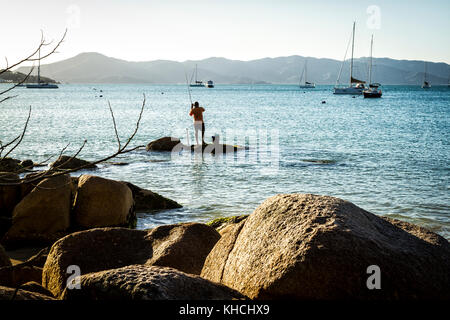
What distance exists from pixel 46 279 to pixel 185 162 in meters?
13.6

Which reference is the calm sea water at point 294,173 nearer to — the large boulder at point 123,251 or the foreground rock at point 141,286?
the large boulder at point 123,251

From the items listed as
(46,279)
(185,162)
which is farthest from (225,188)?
(46,279)

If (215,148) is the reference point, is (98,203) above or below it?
above

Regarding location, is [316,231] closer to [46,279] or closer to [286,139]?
[46,279]

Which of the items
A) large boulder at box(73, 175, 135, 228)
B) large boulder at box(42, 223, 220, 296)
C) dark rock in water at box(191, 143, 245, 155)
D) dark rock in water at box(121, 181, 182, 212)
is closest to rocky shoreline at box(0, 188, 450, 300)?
large boulder at box(42, 223, 220, 296)

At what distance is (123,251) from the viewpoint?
5043 millimetres

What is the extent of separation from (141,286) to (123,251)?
6.66ft

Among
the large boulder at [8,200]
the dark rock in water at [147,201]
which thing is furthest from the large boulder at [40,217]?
the dark rock in water at [147,201]

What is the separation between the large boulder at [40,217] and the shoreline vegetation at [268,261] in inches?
111

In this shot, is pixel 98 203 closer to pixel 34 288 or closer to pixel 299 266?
pixel 34 288

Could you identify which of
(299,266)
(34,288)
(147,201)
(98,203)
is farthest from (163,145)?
(299,266)

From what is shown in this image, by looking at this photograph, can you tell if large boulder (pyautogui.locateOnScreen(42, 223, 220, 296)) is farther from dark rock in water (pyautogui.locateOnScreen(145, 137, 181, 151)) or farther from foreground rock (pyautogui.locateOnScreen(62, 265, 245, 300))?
dark rock in water (pyautogui.locateOnScreen(145, 137, 181, 151))

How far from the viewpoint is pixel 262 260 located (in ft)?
12.4
